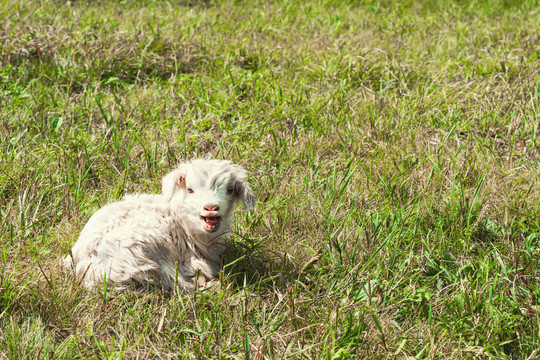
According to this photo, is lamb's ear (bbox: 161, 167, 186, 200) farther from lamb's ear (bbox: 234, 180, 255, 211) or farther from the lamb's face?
lamb's ear (bbox: 234, 180, 255, 211)

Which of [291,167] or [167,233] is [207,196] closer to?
[167,233]

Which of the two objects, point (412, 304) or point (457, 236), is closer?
point (412, 304)

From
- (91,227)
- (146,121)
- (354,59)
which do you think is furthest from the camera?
(354,59)

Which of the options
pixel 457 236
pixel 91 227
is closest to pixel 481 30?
pixel 457 236

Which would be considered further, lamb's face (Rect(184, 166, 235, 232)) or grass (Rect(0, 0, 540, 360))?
lamb's face (Rect(184, 166, 235, 232))

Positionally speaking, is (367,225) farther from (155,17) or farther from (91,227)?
(155,17)

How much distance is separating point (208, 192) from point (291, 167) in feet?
4.82

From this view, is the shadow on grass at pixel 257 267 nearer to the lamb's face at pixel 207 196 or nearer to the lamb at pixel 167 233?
the lamb at pixel 167 233

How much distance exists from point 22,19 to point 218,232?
12.9 ft

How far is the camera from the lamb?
3363mm

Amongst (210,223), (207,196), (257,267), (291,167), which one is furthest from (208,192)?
(291,167)

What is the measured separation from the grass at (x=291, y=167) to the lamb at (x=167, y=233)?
133 millimetres

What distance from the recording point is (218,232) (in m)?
3.69

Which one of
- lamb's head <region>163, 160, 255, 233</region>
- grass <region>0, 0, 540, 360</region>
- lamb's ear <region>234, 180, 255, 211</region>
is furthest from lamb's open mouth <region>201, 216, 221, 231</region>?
lamb's ear <region>234, 180, 255, 211</region>
